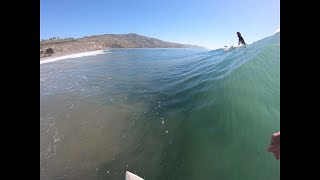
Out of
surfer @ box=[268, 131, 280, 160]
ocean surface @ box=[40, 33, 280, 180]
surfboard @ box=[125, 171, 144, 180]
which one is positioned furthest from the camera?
ocean surface @ box=[40, 33, 280, 180]

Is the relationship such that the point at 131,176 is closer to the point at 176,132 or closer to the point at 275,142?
the point at 176,132

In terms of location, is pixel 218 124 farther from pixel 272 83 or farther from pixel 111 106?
pixel 111 106

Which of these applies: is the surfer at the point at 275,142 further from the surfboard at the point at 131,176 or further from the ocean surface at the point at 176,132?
the surfboard at the point at 131,176

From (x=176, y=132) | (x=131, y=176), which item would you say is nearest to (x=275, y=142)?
(x=131, y=176)

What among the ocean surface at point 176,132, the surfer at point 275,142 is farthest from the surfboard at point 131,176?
the surfer at point 275,142

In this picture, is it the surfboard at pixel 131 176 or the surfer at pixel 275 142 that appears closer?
the surfer at pixel 275 142

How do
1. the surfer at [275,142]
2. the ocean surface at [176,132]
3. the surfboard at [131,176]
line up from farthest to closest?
the ocean surface at [176,132], the surfboard at [131,176], the surfer at [275,142]

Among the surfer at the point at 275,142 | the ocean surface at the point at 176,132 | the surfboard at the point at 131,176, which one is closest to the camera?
the surfer at the point at 275,142

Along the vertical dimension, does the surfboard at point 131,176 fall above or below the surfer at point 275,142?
below

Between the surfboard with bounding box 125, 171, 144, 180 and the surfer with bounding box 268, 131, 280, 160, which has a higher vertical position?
the surfer with bounding box 268, 131, 280, 160

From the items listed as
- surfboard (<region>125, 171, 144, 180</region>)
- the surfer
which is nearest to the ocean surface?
surfboard (<region>125, 171, 144, 180</region>)

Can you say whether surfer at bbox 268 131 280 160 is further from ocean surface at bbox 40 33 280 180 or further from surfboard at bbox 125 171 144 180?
surfboard at bbox 125 171 144 180

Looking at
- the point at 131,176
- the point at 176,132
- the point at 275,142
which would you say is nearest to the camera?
the point at 275,142
